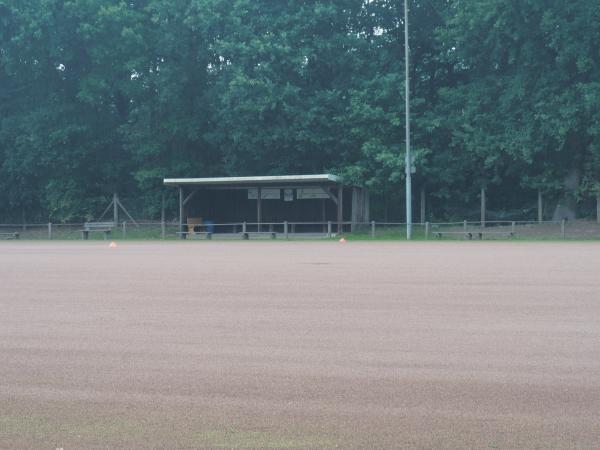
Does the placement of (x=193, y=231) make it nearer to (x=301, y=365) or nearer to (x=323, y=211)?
(x=323, y=211)

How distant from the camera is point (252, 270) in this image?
58.2ft

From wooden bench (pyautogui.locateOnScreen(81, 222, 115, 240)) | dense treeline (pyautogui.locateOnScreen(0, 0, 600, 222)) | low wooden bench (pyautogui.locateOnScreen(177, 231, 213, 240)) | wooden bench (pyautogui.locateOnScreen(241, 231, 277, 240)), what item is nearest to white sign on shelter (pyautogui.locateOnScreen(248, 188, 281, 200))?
dense treeline (pyautogui.locateOnScreen(0, 0, 600, 222))

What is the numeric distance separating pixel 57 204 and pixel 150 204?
18.8ft

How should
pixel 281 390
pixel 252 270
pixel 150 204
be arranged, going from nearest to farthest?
pixel 281 390
pixel 252 270
pixel 150 204

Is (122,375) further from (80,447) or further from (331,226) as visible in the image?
(331,226)

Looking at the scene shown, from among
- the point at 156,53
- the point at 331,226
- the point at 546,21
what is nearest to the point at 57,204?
the point at 156,53

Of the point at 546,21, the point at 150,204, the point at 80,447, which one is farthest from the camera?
the point at 150,204

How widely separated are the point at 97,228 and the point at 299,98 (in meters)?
13.1

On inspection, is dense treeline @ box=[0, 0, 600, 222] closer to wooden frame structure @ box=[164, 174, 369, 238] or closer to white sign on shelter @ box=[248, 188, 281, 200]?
wooden frame structure @ box=[164, 174, 369, 238]

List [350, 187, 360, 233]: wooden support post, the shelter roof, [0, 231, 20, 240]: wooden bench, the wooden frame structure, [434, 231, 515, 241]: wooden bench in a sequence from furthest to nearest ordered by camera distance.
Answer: [0, 231, 20, 240]: wooden bench < [350, 187, 360, 233]: wooden support post < the wooden frame structure < the shelter roof < [434, 231, 515, 241]: wooden bench

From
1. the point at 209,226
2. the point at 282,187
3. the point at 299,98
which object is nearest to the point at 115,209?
the point at 209,226

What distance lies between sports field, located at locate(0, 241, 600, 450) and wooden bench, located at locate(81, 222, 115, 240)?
2936 cm

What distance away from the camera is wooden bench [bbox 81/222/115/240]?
42909 mm

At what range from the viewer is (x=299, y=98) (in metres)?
42.7
